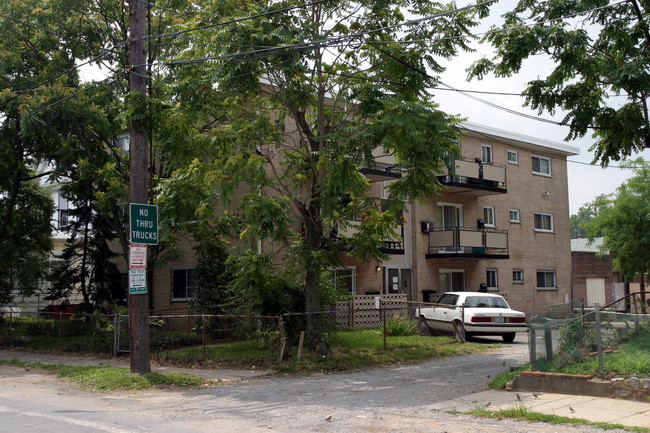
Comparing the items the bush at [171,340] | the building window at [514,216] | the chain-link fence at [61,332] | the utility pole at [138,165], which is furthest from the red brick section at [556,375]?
the building window at [514,216]

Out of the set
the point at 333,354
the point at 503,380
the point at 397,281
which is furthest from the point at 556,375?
the point at 397,281

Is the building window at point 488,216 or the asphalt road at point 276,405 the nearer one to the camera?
the asphalt road at point 276,405

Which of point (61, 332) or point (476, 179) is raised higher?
point (476, 179)

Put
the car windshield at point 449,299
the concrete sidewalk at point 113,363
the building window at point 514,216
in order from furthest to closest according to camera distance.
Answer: the building window at point 514,216 → the car windshield at point 449,299 → the concrete sidewalk at point 113,363

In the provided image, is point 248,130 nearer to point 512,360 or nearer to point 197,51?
point 197,51

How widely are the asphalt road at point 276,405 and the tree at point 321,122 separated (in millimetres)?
3125

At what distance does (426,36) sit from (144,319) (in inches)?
341

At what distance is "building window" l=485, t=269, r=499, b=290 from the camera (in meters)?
29.9

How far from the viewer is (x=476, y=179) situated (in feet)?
91.4

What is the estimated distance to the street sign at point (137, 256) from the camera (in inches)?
498

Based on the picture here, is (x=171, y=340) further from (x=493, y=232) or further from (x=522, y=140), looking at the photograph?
(x=522, y=140)

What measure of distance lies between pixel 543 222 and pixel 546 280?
298 cm

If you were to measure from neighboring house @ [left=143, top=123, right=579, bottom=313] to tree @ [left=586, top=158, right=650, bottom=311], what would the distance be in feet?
12.0

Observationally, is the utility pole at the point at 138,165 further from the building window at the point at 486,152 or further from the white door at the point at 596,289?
the white door at the point at 596,289
